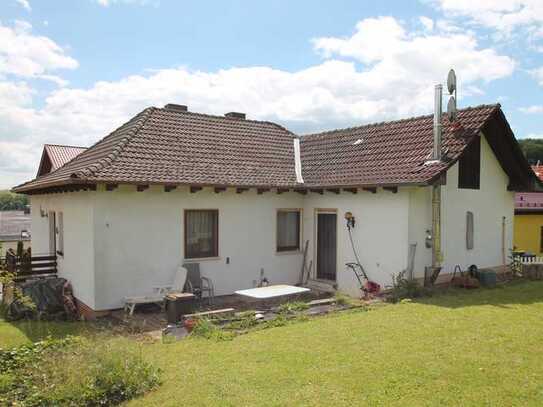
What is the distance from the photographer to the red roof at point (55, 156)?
2111 cm

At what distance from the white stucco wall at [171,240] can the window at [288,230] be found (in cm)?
27

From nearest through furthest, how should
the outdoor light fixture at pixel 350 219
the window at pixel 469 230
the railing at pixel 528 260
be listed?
the outdoor light fixture at pixel 350 219, the window at pixel 469 230, the railing at pixel 528 260

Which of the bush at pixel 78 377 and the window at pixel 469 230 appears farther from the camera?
the window at pixel 469 230

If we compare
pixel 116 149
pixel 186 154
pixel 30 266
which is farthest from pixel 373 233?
pixel 30 266

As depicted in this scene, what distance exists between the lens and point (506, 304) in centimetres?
1102

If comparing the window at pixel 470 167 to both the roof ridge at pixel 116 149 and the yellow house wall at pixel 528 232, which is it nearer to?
the yellow house wall at pixel 528 232

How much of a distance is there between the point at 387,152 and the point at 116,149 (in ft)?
25.5

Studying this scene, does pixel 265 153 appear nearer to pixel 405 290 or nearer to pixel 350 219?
pixel 350 219

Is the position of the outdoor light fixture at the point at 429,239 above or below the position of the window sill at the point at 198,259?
above

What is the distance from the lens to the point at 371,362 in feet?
22.1

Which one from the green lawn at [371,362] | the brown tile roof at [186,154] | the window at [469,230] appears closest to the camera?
the green lawn at [371,362]

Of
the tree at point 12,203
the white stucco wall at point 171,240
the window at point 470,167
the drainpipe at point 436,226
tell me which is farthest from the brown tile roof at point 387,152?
the tree at point 12,203

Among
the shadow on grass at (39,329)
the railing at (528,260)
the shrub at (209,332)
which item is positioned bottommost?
the shadow on grass at (39,329)

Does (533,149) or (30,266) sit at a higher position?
(533,149)
